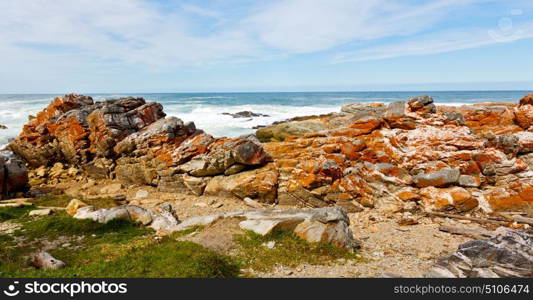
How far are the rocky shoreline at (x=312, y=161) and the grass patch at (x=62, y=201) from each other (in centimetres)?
164

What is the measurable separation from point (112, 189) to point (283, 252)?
17.2 meters

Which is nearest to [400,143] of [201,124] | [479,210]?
[479,210]

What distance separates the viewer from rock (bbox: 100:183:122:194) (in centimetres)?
2258

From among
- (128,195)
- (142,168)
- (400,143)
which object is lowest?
(128,195)

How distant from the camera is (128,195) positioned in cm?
2200

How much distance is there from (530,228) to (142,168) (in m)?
24.6

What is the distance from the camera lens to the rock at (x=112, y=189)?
22578mm

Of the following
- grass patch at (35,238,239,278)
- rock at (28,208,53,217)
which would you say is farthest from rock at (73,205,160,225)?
grass patch at (35,238,239,278)

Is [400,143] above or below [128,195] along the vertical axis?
above

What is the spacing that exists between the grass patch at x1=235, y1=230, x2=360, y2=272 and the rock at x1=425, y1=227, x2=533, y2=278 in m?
2.98

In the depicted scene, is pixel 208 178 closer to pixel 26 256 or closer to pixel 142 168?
pixel 142 168

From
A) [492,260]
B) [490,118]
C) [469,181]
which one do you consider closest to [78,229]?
[492,260]

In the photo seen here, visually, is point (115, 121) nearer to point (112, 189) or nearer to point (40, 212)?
point (112, 189)

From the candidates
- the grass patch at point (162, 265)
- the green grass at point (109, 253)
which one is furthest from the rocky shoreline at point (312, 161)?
the grass patch at point (162, 265)
